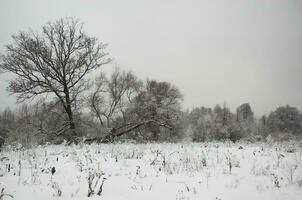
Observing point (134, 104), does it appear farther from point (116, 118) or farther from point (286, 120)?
point (286, 120)

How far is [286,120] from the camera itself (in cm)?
7644

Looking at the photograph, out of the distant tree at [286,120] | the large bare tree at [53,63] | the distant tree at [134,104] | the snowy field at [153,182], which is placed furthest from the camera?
the distant tree at [286,120]

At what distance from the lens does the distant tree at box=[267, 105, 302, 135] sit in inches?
2980

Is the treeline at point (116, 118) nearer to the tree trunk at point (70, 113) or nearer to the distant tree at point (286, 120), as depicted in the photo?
the tree trunk at point (70, 113)

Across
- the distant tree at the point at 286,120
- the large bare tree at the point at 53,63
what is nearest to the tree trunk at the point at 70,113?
the large bare tree at the point at 53,63

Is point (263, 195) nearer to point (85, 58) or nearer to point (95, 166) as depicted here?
point (95, 166)

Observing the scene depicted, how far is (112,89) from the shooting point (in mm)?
32031

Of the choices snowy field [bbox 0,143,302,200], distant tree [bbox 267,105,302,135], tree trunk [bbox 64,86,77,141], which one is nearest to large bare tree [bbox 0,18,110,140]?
tree trunk [bbox 64,86,77,141]

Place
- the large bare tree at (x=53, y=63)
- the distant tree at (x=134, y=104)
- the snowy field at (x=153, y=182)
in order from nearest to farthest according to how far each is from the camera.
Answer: the snowy field at (x=153, y=182)
the large bare tree at (x=53, y=63)
the distant tree at (x=134, y=104)

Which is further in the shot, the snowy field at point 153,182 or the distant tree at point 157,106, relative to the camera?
the distant tree at point 157,106

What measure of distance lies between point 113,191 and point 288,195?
136 inches

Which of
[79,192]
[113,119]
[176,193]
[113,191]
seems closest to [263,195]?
[176,193]

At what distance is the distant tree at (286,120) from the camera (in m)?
75.7

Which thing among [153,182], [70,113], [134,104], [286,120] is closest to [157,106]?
→ [134,104]
